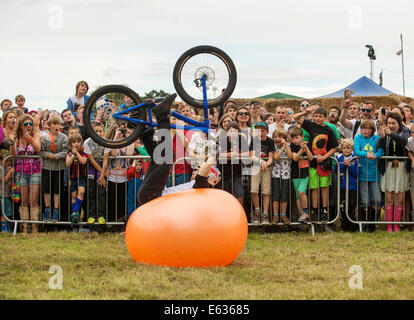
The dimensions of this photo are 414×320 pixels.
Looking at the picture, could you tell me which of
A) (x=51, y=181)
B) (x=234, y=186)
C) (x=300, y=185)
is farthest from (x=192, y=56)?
(x=51, y=181)

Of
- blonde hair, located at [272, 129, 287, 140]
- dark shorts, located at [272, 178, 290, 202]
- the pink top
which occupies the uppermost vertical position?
blonde hair, located at [272, 129, 287, 140]

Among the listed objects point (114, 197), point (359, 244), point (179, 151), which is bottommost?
point (359, 244)

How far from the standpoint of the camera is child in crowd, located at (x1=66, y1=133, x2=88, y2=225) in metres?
9.84

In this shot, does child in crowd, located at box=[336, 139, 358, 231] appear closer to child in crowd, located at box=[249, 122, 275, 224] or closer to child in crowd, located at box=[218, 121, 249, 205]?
child in crowd, located at box=[249, 122, 275, 224]

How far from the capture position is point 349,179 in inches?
401

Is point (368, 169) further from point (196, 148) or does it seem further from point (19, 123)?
point (19, 123)

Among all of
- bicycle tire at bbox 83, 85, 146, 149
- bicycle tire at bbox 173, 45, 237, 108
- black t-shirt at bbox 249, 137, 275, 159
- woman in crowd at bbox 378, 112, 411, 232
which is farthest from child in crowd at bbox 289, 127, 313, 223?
bicycle tire at bbox 83, 85, 146, 149

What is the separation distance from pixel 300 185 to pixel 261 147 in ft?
3.35

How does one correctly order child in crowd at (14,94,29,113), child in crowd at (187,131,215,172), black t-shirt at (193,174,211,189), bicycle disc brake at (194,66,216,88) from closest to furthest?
black t-shirt at (193,174,211,189), bicycle disc brake at (194,66,216,88), child in crowd at (187,131,215,172), child in crowd at (14,94,29,113)

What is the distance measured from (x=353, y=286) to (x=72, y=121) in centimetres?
739

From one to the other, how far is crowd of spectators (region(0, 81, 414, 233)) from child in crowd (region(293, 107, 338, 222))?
2 cm
